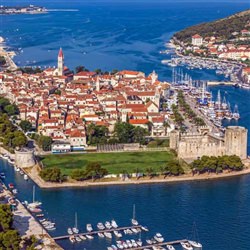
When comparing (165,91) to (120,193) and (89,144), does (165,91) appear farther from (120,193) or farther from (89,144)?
(120,193)

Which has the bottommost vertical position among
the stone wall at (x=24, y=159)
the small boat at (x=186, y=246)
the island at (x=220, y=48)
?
the small boat at (x=186, y=246)

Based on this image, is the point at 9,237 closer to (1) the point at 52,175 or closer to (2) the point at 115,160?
(1) the point at 52,175

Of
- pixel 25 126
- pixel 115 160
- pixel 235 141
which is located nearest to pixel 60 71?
pixel 25 126

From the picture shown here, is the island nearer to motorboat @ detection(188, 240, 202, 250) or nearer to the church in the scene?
the church

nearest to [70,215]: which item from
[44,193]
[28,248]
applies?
[44,193]

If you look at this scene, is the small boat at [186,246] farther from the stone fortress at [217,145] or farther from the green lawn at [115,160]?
the stone fortress at [217,145]

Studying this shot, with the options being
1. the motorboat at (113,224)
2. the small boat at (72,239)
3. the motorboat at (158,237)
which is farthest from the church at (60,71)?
the motorboat at (158,237)
